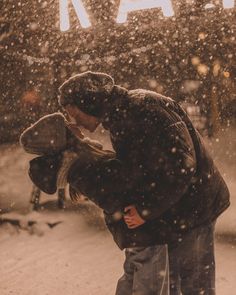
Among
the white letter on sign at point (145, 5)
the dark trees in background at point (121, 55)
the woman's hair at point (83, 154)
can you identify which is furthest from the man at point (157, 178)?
the dark trees in background at point (121, 55)

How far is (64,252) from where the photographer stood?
4637 millimetres

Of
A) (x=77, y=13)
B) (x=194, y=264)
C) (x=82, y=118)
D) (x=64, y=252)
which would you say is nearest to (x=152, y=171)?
(x=82, y=118)

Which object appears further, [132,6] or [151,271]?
[132,6]

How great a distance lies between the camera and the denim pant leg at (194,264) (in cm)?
229

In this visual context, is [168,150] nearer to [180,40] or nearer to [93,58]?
[180,40]

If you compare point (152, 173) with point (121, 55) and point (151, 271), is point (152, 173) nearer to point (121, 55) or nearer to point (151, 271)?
point (151, 271)

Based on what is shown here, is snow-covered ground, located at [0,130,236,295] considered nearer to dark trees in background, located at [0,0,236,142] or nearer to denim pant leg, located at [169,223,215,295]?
denim pant leg, located at [169,223,215,295]

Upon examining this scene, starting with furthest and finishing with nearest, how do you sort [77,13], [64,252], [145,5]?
1. [77,13]
2. [145,5]
3. [64,252]

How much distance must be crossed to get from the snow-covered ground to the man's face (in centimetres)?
198

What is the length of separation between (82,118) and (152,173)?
1.76 feet

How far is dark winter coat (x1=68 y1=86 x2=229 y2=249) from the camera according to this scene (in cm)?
201

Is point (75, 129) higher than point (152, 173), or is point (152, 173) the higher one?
point (75, 129)

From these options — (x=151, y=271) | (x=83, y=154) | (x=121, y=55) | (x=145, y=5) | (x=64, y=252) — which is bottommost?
(x=121, y=55)

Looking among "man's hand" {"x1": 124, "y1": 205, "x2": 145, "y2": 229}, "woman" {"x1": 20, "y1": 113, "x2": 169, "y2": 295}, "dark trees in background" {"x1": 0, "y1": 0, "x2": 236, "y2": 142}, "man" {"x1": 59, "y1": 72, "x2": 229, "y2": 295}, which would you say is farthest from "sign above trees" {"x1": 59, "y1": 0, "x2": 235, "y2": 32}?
"dark trees in background" {"x1": 0, "y1": 0, "x2": 236, "y2": 142}
